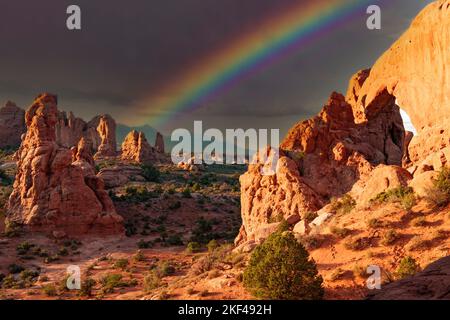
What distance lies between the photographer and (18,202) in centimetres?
4406

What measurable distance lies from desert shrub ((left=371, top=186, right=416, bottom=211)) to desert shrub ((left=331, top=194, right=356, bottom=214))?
1.83 meters

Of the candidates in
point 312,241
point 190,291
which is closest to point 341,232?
point 312,241

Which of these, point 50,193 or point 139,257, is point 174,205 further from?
point 139,257

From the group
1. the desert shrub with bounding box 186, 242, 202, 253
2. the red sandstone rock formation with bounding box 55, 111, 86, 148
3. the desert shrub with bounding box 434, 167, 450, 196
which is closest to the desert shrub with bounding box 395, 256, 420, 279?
the desert shrub with bounding box 434, 167, 450, 196

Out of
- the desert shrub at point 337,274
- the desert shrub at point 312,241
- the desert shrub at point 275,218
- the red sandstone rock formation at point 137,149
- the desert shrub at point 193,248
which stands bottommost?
the desert shrub at point 193,248

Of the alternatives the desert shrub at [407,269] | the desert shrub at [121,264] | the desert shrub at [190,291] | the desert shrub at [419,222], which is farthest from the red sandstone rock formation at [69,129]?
the desert shrub at [407,269]

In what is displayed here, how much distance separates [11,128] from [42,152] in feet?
253

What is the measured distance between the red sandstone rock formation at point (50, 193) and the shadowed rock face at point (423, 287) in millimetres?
39995

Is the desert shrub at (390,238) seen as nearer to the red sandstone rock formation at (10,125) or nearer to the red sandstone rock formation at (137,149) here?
the red sandstone rock formation at (137,149)

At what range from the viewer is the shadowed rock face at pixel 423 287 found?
709 centimetres

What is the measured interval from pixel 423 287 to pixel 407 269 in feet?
20.8

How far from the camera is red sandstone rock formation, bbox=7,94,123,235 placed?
4266 cm

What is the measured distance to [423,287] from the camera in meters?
7.48
